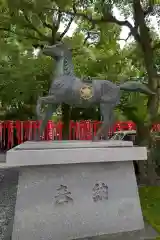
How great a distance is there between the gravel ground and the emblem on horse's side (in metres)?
1.69

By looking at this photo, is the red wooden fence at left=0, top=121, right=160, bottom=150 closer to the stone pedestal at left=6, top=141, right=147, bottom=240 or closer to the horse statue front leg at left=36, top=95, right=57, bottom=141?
the horse statue front leg at left=36, top=95, right=57, bottom=141

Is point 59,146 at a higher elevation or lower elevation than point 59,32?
lower

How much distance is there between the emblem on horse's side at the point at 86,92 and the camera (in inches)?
157

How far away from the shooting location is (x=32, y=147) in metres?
3.34

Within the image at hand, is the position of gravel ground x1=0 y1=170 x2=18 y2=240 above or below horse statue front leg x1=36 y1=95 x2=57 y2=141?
below

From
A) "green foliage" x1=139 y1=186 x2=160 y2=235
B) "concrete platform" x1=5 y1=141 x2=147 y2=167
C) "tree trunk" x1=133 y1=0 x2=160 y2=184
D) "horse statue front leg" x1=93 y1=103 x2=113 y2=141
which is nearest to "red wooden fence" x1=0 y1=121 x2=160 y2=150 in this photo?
"tree trunk" x1=133 y1=0 x2=160 y2=184

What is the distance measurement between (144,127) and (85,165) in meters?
3.40

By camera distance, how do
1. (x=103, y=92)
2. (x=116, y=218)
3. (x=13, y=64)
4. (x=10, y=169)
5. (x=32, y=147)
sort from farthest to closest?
1. (x=13, y=64)
2. (x=10, y=169)
3. (x=103, y=92)
4. (x=116, y=218)
5. (x=32, y=147)

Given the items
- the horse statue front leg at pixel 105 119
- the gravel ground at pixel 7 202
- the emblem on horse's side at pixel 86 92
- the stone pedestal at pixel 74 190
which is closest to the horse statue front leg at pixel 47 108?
the emblem on horse's side at pixel 86 92

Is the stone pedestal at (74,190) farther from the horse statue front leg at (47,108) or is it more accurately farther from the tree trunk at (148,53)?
the tree trunk at (148,53)

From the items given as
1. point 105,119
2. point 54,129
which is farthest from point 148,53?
point 54,129

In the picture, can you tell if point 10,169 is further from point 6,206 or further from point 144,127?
point 144,127

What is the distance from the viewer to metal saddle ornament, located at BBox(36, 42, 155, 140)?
3957 millimetres

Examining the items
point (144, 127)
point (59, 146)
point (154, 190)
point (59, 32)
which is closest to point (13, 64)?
point (59, 32)
